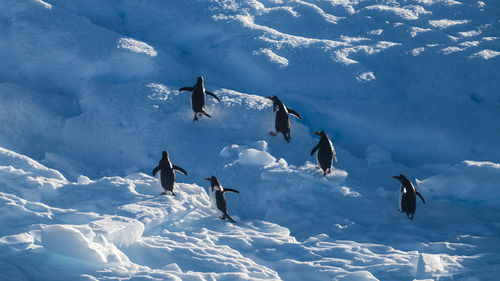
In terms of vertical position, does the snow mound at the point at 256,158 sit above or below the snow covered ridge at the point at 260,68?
below

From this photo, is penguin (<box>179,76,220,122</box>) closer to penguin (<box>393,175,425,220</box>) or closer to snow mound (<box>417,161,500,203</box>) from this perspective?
Answer: penguin (<box>393,175,425,220</box>)

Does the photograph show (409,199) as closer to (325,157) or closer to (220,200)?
(325,157)

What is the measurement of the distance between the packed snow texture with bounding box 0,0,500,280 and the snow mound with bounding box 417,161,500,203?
0.06 ft

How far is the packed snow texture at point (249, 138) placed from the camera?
5.14m

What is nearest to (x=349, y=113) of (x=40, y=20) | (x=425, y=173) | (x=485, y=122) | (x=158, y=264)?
(x=425, y=173)

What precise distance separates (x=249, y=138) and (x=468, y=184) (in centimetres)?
319

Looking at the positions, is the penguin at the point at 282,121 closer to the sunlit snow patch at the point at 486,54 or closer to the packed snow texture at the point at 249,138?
the packed snow texture at the point at 249,138

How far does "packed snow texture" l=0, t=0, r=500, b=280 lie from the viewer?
5.14m

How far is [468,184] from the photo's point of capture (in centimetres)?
686

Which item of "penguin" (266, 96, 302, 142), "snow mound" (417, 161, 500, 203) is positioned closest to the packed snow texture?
"snow mound" (417, 161, 500, 203)

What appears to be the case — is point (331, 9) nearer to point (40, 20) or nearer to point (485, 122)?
point (485, 122)

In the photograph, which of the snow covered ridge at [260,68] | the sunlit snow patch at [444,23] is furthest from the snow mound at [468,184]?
the sunlit snow patch at [444,23]

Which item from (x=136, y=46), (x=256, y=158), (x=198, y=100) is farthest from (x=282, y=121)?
(x=136, y=46)

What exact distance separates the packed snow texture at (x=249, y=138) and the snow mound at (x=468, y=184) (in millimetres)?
19
